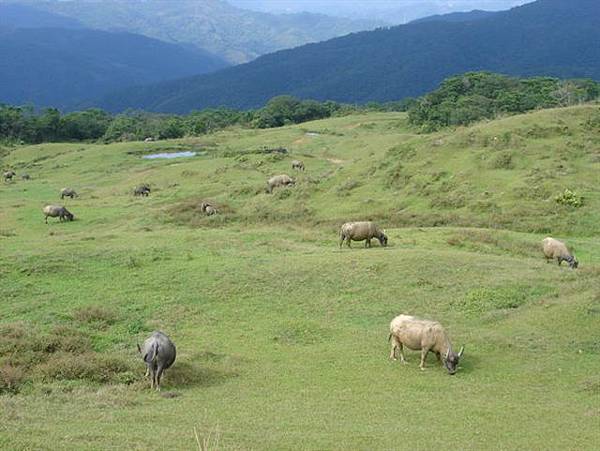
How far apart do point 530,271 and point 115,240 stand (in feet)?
62.8

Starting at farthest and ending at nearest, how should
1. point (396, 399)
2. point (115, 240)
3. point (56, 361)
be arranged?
point (115, 240), point (56, 361), point (396, 399)

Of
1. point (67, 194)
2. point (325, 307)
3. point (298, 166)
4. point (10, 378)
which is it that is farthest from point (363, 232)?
point (67, 194)

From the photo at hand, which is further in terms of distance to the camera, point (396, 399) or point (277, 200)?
point (277, 200)

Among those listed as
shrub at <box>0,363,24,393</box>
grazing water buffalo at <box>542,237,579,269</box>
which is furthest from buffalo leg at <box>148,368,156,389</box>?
grazing water buffalo at <box>542,237,579,269</box>

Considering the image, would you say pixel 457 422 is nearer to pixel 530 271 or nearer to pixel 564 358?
pixel 564 358

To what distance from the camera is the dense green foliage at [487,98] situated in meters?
76.6

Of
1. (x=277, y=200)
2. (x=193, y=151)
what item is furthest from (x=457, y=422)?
(x=193, y=151)

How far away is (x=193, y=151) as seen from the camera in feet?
266

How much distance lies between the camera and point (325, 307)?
2269 centimetres

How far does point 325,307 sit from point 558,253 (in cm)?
1105

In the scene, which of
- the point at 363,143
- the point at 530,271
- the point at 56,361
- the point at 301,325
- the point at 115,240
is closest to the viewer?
the point at 56,361

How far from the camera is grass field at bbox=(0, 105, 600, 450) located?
1327cm

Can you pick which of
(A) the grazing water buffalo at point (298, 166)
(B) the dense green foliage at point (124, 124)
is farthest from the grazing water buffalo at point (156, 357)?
(B) the dense green foliage at point (124, 124)

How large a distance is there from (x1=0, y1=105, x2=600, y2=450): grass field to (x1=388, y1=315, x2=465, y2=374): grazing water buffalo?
0.39 m
